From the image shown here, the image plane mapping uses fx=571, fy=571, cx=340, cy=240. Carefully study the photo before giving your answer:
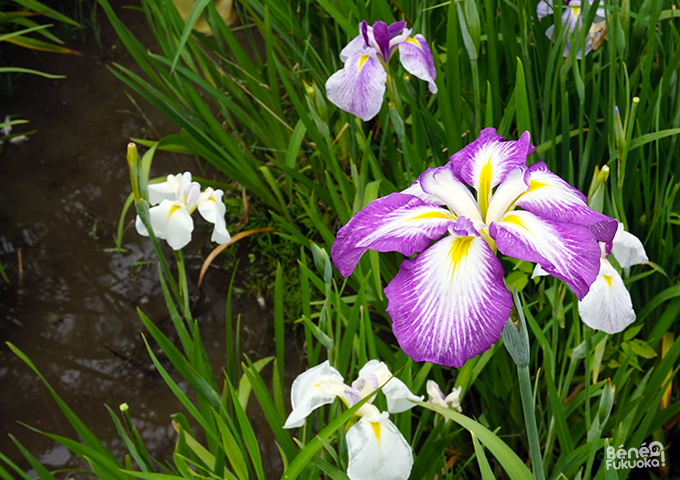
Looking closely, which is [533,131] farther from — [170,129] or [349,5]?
[170,129]

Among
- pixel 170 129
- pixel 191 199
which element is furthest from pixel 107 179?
pixel 191 199

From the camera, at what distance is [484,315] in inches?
25.1

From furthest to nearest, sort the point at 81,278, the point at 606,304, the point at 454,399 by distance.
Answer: the point at 81,278
the point at 454,399
the point at 606,304

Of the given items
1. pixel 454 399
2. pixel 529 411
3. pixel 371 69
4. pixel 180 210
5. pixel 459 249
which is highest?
pixel 371 69

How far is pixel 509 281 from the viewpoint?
4.58 feet

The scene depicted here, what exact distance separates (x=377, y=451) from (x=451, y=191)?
0.47m

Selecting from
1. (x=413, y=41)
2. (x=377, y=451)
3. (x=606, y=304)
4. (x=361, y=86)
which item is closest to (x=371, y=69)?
(x=361, y=86)

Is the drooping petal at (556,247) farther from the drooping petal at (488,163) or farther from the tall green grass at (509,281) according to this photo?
the tall green grass at (509,281)

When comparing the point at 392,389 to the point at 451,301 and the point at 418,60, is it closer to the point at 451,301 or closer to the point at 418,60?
the point at 451,301

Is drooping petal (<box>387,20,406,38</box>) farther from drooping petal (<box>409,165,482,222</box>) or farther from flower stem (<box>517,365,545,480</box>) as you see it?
flower stem (<box>517,365,545,480</box>)

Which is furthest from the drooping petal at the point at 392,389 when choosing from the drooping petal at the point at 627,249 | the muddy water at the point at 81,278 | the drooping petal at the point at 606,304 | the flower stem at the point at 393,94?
the muddy water at the point at 81,278

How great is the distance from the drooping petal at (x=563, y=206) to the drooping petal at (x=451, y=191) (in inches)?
2.4

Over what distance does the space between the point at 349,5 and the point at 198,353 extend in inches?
43.1

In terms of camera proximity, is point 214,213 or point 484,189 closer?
point 484,189
